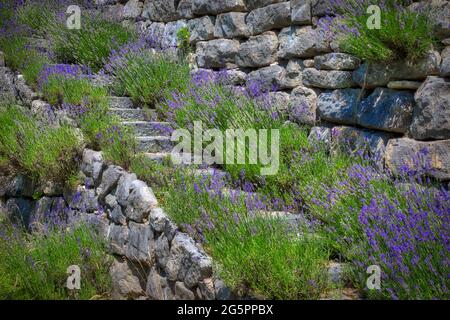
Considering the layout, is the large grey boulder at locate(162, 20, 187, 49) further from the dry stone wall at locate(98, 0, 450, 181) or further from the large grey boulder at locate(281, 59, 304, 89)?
the large grey boulder at locate(281, 59, 304, 89)

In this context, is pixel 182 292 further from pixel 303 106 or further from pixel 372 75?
pixel 372 75

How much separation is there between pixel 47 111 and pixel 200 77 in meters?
1.67

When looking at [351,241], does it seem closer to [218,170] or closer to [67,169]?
[218,170]

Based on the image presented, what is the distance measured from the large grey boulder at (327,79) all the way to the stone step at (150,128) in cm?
144


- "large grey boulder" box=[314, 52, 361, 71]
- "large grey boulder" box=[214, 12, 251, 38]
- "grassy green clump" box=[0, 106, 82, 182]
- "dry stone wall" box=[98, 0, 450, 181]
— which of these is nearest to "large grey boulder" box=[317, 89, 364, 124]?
"dry stone wall" box=[98, 0, 450, 181]

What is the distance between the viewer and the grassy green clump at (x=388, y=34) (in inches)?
137

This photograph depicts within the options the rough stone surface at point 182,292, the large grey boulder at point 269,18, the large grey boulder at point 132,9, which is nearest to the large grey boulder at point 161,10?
the large grey boulder at point 132,9

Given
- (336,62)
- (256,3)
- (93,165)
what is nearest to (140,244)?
(93,165)

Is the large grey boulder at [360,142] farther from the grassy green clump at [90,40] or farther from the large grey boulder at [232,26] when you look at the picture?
the grassy green clump at [90,40]

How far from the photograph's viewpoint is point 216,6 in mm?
5738

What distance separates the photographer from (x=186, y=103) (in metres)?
5.00

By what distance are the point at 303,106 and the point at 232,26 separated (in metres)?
1.49

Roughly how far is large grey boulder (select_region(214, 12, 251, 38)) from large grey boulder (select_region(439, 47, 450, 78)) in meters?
2.33
